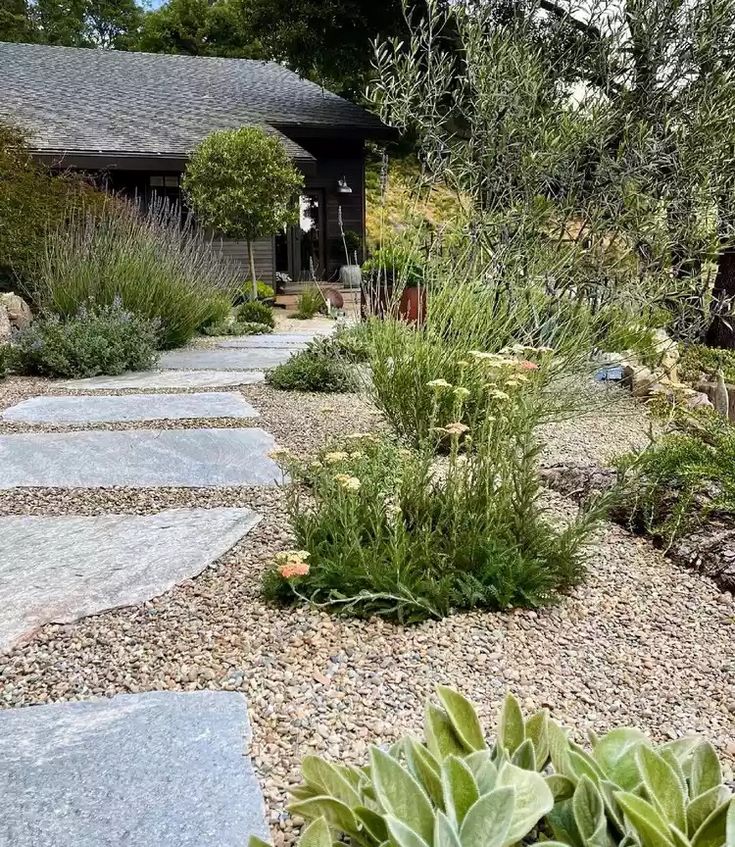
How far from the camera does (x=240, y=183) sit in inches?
518

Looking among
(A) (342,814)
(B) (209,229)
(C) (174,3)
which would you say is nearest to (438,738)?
(A) (342,814)

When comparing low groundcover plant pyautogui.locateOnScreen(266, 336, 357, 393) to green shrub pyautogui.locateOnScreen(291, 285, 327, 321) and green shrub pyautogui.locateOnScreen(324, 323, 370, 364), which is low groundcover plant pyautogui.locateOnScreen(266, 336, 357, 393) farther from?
green shrub pyautogui.locateOnScreen(291, 285, 327, 321)

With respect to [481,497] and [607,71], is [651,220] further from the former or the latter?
[481,497]

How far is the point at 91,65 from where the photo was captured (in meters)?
19.0

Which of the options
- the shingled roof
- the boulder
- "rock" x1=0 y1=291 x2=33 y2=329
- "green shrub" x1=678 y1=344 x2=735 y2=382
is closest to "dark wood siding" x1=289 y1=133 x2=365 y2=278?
the shingled roof

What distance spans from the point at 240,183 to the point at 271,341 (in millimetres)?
5426

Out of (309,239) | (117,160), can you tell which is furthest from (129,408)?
(309,239)

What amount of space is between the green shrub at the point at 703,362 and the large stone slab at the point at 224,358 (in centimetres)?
331

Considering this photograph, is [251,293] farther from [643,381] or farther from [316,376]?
[643,381]

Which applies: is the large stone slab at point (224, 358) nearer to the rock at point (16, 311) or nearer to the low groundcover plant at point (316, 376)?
the low groundcover plant at point (316, 376)

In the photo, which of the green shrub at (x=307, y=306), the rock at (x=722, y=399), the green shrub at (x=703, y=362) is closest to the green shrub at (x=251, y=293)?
the green shrub at (x=307, y=306)

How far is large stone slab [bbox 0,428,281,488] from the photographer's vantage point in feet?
10.8

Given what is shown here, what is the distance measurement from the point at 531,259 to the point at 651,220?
822 mm

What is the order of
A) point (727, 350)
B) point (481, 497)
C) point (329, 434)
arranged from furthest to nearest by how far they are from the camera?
1. point (727, 350)
2. point (329, 434)
3. point (481, 497)
